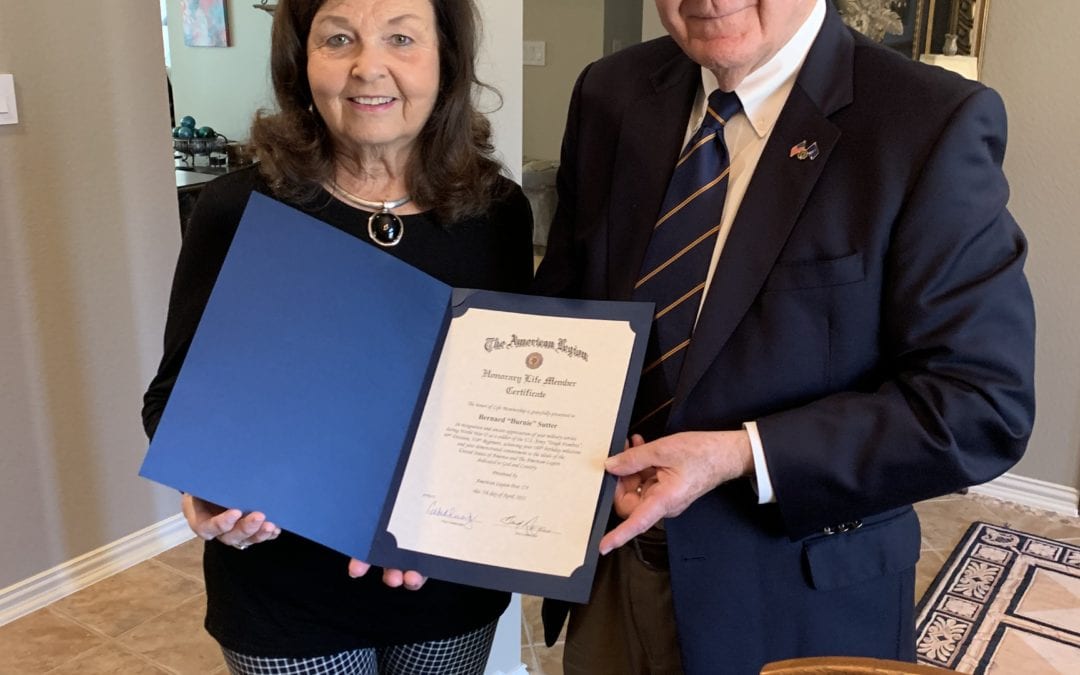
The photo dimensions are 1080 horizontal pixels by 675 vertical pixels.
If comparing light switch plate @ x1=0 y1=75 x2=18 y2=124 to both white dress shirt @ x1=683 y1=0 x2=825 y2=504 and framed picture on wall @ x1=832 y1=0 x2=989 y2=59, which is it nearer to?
white dress shirt @ x1=683 y1=0 x2=825 y2=504

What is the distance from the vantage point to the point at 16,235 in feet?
8.06

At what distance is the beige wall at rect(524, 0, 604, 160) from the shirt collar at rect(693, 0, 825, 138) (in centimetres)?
585

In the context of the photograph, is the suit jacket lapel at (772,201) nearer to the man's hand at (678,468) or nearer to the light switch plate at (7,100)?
the man's hand at (678,468)

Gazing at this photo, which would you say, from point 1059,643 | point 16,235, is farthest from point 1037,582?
point 16,235

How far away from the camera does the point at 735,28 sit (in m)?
1.09

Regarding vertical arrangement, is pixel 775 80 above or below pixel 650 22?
below

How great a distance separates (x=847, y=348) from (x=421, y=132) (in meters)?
0.67

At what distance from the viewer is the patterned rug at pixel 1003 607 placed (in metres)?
2.59

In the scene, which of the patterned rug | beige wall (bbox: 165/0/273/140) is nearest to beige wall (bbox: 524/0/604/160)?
beige wall (bbox: 165/0/273/140)

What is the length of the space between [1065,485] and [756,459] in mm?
2943

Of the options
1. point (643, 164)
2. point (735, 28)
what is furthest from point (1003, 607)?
point (735, 28)

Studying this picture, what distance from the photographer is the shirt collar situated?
112 cm

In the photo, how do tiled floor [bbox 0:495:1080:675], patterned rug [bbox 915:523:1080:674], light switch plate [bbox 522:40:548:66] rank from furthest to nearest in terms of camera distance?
light switch plate [bbox 522:40:548:66]
patterned rug [bbox 915:523:1080:674]
tiled floor [bbox 0:495:1080:675]
